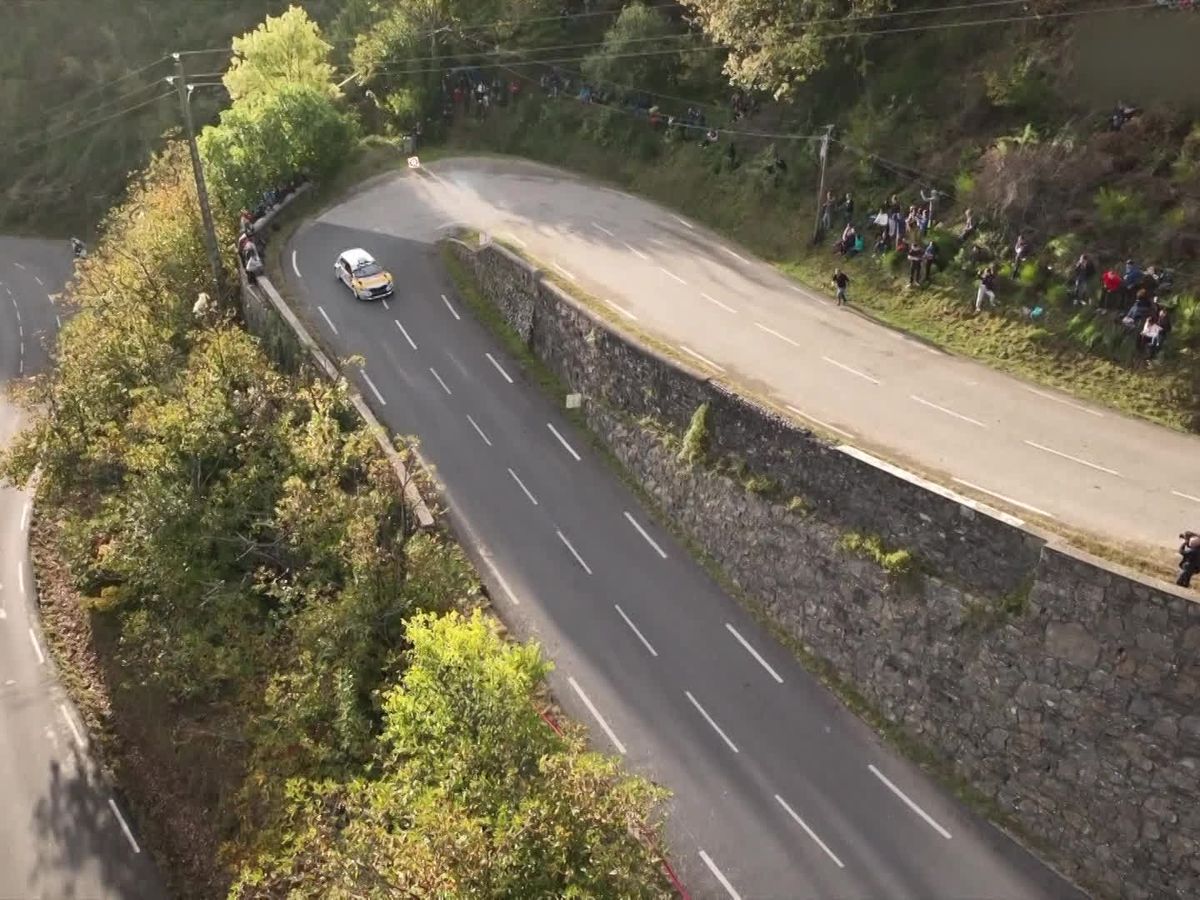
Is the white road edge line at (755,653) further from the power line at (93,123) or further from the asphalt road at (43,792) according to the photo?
the power line at (93,123)

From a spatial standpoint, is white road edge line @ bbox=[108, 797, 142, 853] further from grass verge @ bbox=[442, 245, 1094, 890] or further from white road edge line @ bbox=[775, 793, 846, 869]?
white road edge line @ bbox=[775, 793, 846, 869]

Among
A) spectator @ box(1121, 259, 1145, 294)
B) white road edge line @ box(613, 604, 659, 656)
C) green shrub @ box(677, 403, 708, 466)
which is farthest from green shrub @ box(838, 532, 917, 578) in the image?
spectator @ box(1121, 259, 1145, 294)

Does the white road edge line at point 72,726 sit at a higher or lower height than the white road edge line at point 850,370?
lower

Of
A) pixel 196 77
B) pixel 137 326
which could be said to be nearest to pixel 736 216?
pixel 137 326

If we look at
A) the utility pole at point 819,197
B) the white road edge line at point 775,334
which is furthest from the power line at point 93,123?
the white road edge line at point 775,334

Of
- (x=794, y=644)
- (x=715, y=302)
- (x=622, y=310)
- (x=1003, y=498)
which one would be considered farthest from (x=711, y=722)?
(x=715, y=302)

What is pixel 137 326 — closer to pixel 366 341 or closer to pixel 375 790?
pixel 366 341

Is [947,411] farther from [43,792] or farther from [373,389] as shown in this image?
[43,792]
